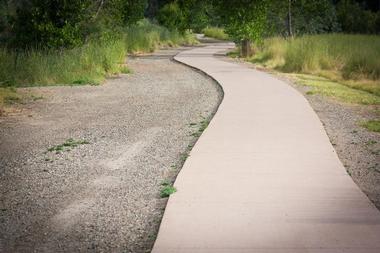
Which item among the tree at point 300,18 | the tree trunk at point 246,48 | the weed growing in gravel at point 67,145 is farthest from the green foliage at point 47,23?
the weed growing in gravel at point 67,145

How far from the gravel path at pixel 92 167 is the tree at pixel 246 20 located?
401 inches

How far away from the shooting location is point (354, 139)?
8477 mm

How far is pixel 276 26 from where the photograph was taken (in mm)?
31438

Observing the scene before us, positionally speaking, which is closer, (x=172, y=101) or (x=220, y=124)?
(x=220, y=124)

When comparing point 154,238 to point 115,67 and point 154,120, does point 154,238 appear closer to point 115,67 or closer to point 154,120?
point 154,120

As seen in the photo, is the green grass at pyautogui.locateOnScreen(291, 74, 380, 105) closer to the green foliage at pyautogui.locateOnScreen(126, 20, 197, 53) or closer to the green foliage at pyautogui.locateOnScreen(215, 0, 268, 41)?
the green foliage at pyautogui.locateOnScreen(215, 0, 268, 41)

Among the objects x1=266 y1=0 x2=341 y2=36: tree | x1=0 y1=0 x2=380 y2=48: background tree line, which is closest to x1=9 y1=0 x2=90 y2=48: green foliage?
x1=0 y1=0 x2=380 y2=48: background tree line

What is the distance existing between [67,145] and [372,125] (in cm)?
559

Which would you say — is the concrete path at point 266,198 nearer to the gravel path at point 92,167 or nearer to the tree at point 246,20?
the gravel path at point 92,167

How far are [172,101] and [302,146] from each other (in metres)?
5.74

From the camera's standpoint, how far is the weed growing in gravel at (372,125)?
9.30m

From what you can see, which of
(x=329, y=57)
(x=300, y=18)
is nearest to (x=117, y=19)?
(x=329, y=57)

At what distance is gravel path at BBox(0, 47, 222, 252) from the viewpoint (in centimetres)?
478

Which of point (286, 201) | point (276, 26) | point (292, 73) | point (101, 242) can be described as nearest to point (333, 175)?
point (286, 201)
